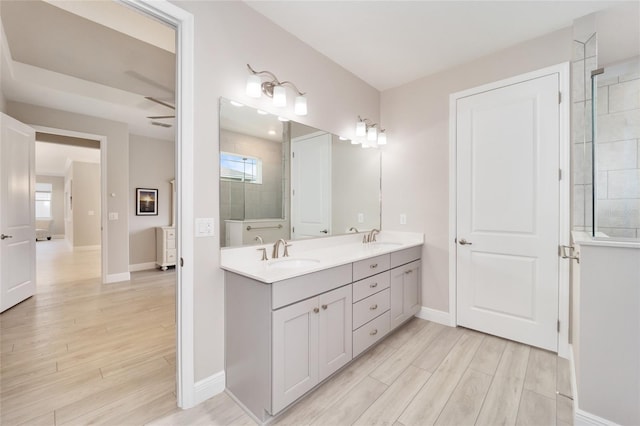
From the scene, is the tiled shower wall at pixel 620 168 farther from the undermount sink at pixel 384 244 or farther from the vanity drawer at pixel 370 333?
the vanity drawer at pixel 370 333

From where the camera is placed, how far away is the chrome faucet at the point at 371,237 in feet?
9.86

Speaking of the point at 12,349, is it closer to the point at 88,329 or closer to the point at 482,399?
the point at 88,329

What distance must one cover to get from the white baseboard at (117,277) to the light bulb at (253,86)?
4.21 m

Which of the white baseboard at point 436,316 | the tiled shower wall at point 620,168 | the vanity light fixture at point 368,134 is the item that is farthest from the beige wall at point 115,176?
the tiled shower wall at point 620,168

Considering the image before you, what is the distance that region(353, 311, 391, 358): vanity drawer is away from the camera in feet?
6.63

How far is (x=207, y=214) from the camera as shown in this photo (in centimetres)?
173

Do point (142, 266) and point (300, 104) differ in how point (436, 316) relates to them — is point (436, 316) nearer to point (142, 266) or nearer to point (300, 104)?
point (300, 104)

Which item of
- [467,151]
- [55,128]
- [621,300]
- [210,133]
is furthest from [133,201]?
[621,300]

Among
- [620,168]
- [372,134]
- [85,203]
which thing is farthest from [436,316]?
[85,203]

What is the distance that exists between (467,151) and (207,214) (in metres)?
2.42

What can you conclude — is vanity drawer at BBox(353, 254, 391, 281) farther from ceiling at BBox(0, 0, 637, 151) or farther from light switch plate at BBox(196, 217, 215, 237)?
ceiling at BBox(0, 0, 637, 151)

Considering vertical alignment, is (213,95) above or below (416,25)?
below

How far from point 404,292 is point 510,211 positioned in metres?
1.20

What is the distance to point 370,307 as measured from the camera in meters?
2.16
